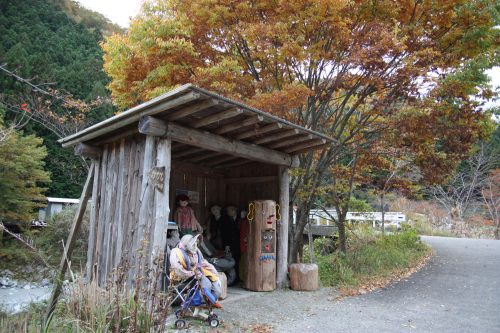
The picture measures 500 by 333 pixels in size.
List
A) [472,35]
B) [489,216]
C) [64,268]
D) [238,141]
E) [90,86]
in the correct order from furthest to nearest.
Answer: [489,216]
[90,86]
[472,35]
[238,141]
[64,268]

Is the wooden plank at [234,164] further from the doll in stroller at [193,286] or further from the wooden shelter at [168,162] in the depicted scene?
the doll in stroller at [193,286]

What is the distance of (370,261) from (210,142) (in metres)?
5.46

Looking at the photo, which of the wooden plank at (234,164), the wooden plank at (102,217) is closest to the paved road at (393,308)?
the wooden plank at (102,217)

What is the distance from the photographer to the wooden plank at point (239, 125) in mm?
5509

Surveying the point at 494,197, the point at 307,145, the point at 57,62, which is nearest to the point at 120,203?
the point at 307,145

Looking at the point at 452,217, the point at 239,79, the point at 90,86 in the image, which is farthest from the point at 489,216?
the point at 90,86

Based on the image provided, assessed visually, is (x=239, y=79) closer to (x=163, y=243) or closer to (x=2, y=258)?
(x=163, y=243)

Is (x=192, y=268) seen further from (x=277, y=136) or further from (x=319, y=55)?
(x=319, y=55)

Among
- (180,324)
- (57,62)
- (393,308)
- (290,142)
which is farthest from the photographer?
(57,62)

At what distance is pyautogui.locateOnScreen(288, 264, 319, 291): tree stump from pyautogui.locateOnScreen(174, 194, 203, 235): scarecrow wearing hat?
6.05 ft

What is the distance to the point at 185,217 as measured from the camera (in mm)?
7102

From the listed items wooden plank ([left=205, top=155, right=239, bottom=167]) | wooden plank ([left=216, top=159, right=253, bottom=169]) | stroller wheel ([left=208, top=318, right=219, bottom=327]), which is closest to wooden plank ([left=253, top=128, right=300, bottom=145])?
wooden plank ([left=205, top=155, right=239, bottom=167])

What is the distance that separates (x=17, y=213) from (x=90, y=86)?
29.6 feet

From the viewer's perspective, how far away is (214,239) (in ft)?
26.1
